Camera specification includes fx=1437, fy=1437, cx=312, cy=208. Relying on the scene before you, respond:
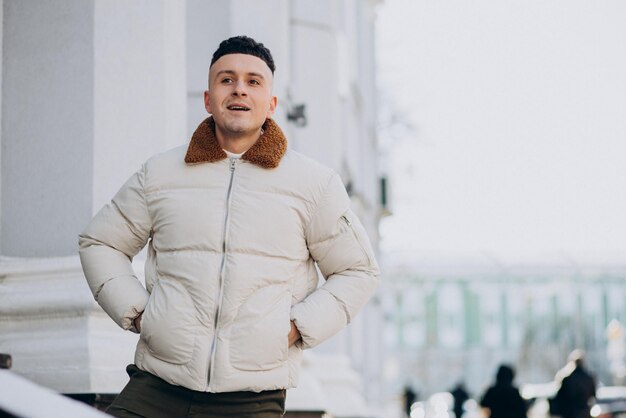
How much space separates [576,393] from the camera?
671 inches

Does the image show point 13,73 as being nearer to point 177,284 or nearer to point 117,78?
point 117,78

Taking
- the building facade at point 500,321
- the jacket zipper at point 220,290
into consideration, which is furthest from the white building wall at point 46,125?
the building facade at point 500,321

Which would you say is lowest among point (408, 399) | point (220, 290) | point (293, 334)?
point (408, 399)

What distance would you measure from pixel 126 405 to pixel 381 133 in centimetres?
2923

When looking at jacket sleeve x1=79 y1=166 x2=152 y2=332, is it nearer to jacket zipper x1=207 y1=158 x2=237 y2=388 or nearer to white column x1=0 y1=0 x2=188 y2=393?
jacket zipper x1=207 y1=158 x2=237 y2=388

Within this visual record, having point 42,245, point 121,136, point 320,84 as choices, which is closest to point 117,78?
point 121,136

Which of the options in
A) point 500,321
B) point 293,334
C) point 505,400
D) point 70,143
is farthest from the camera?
point 500,321

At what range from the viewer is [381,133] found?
108 feet

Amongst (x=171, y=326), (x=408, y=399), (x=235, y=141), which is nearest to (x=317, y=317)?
(x=171, y=326)

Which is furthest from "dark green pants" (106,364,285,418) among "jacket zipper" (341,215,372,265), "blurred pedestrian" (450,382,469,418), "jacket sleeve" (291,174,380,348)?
"blurred pedestrian" (450,382,469,418)

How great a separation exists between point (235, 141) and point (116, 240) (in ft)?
1.40

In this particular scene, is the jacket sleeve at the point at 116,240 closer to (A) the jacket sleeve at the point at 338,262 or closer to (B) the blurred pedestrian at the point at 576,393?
(A) the jacket sleeve at the point at 338,262

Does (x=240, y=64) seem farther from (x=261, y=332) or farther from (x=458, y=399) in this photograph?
(x=458, y=399)

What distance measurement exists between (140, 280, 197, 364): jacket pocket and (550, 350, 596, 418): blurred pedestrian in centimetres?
1369
